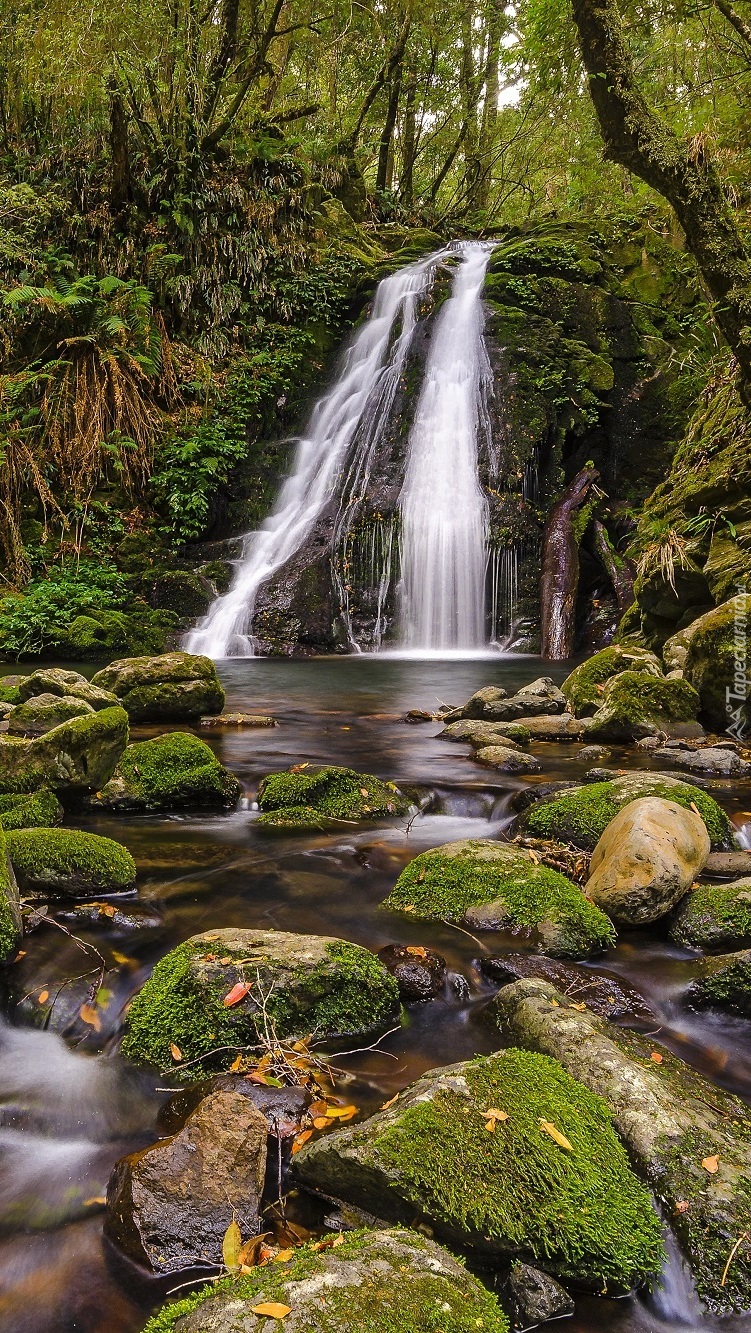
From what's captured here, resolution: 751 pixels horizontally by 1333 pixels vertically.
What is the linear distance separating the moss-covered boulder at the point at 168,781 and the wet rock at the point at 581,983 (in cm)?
246

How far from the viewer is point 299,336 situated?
16969mm

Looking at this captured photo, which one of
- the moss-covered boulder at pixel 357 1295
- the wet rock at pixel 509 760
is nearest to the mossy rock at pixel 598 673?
the wet rock at pixel 509 760

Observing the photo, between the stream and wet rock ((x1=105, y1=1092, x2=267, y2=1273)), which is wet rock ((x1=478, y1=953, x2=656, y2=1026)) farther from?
wet rock ((x1=105, y1=1092, x2=267, y2=1273))

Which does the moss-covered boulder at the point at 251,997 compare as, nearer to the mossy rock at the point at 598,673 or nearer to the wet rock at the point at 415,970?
the wet rock at the point at 415,970

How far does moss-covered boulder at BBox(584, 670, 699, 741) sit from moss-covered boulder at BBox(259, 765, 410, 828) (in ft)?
7.39

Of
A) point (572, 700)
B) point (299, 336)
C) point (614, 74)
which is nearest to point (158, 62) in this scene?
point (299, 336)

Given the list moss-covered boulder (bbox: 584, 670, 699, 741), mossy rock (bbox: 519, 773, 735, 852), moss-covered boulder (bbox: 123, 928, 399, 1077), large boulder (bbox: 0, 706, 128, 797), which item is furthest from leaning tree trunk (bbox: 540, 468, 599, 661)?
moss-covered boulder (bbox: 123, 928, 399, 1077)

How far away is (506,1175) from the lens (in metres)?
1.71

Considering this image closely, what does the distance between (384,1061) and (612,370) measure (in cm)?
1539

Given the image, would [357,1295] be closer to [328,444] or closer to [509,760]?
[509,760]

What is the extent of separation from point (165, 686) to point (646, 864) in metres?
5.12

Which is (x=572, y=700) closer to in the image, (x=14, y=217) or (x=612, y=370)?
(x=612, y=370)

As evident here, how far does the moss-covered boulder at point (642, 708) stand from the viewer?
249 inches

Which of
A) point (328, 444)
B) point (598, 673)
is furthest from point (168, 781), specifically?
point (328, 444)
